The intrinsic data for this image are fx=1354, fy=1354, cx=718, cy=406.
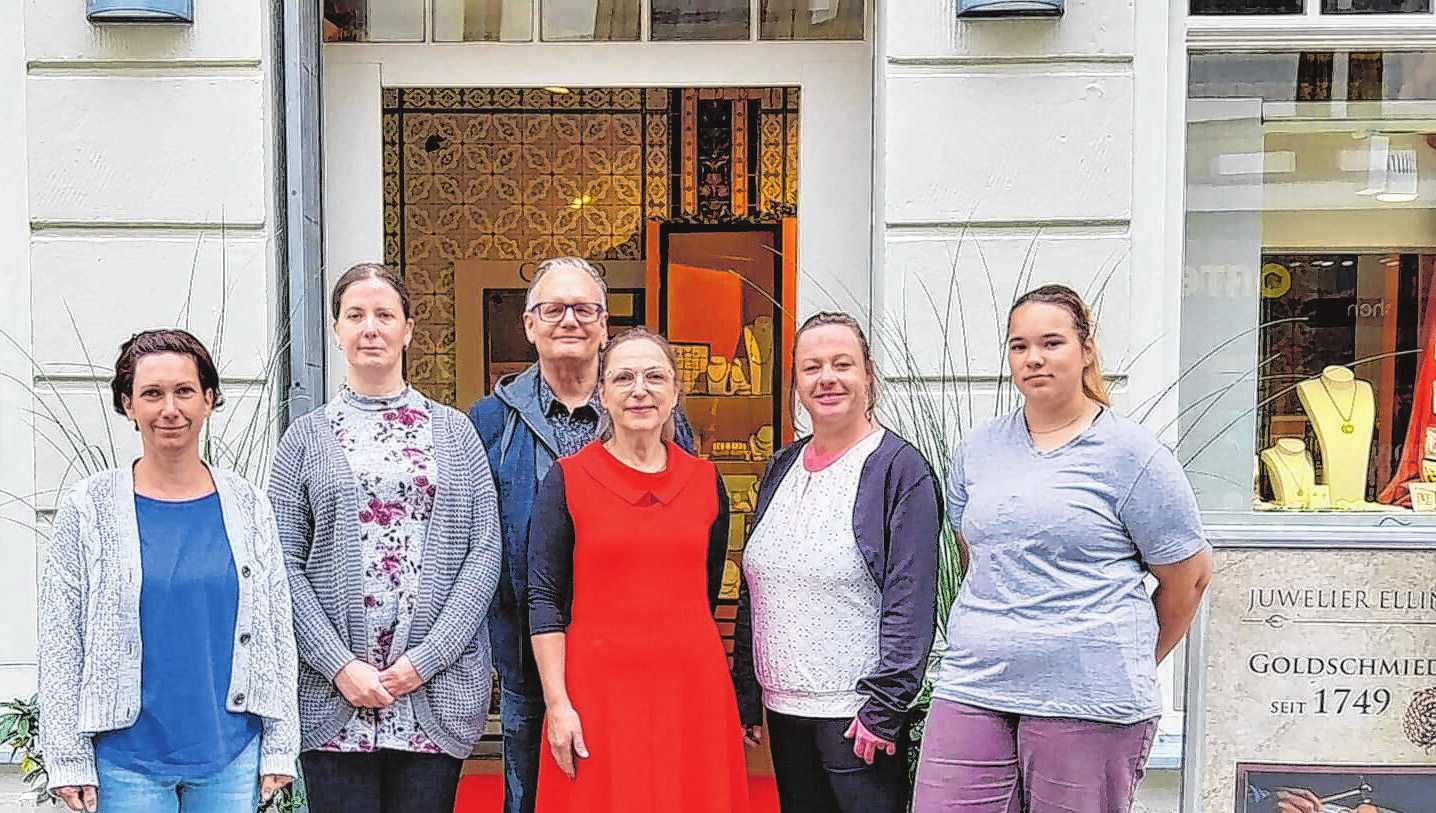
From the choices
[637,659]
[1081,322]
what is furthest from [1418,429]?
[637,659]

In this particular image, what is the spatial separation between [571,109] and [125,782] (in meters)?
3.97

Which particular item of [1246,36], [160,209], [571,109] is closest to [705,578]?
[160,209]

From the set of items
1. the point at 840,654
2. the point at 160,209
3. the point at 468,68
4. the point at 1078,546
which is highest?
the point at 468,68

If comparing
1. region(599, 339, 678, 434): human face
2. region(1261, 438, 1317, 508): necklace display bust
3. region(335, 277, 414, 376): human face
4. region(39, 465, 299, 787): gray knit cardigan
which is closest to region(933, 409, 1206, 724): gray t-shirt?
region(599, 339, 678, 434): human face

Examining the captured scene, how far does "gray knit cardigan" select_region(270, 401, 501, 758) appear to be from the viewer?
8.74ft

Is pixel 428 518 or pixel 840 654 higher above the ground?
pixel 428 518

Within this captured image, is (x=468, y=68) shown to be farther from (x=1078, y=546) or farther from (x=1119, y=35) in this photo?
(x=1078, y=546)

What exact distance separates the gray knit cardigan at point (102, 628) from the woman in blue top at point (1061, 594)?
130 centimetres

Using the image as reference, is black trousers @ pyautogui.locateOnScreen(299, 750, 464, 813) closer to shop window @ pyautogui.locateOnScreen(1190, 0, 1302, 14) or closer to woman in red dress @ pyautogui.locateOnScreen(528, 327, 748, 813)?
woman in red dress @ pyautogui.locateOnScreen(528, 327, 748, 813)

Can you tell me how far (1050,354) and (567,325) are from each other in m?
1.02

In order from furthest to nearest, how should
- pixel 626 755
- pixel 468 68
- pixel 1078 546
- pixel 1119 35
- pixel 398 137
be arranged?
pixel 398 137, pixel 468 68, pixel 1119 35, pixel 626 755, pixel 1078 546

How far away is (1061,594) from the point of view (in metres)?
2.46

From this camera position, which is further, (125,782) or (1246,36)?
(1246,36)

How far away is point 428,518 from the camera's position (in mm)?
2701
